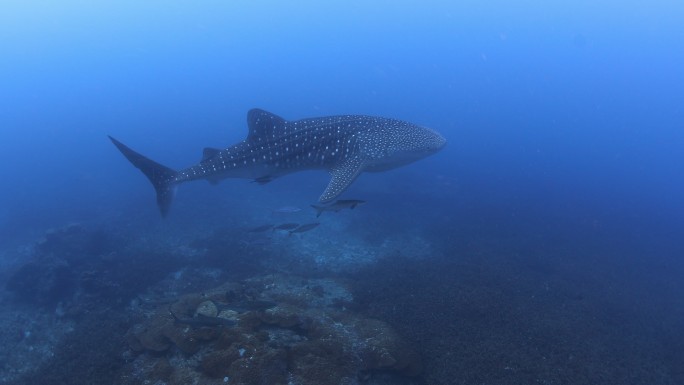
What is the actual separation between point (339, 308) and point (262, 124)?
570 cm

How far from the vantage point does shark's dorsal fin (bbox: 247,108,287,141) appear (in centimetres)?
1051

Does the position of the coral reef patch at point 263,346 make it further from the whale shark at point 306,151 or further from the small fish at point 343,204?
the whale shark at point 306,151

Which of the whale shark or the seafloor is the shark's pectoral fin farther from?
the seafloor

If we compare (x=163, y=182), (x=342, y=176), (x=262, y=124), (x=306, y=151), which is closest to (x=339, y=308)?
(x=342, y=176)

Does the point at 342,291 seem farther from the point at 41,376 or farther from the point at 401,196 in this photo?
the point at 401,196

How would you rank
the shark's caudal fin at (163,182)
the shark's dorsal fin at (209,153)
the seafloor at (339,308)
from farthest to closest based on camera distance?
the shark's dorsal fin at (209,153)
the shark's caudal fin at (163,182)
the seafloor at (339,308)

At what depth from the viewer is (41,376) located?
9.48m

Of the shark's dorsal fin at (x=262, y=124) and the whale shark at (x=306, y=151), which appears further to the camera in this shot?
the shark's dorsal fin at (x=262, y=124)

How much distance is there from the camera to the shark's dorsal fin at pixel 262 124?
A: 10.5 metres

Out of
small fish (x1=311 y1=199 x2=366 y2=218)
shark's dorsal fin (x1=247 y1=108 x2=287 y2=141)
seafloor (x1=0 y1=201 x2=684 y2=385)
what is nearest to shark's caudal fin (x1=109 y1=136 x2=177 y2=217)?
shark's dorsal fin (x1=247 y1=108 x2=287 y2=141)

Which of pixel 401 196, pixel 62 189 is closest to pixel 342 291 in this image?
pixel 401 196

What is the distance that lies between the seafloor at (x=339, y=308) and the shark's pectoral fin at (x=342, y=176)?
3061 mm

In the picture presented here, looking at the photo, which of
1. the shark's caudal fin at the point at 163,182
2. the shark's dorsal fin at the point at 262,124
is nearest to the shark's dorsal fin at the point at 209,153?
the shark's caudal fin at the point at 163,182

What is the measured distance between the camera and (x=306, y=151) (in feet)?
35.3
